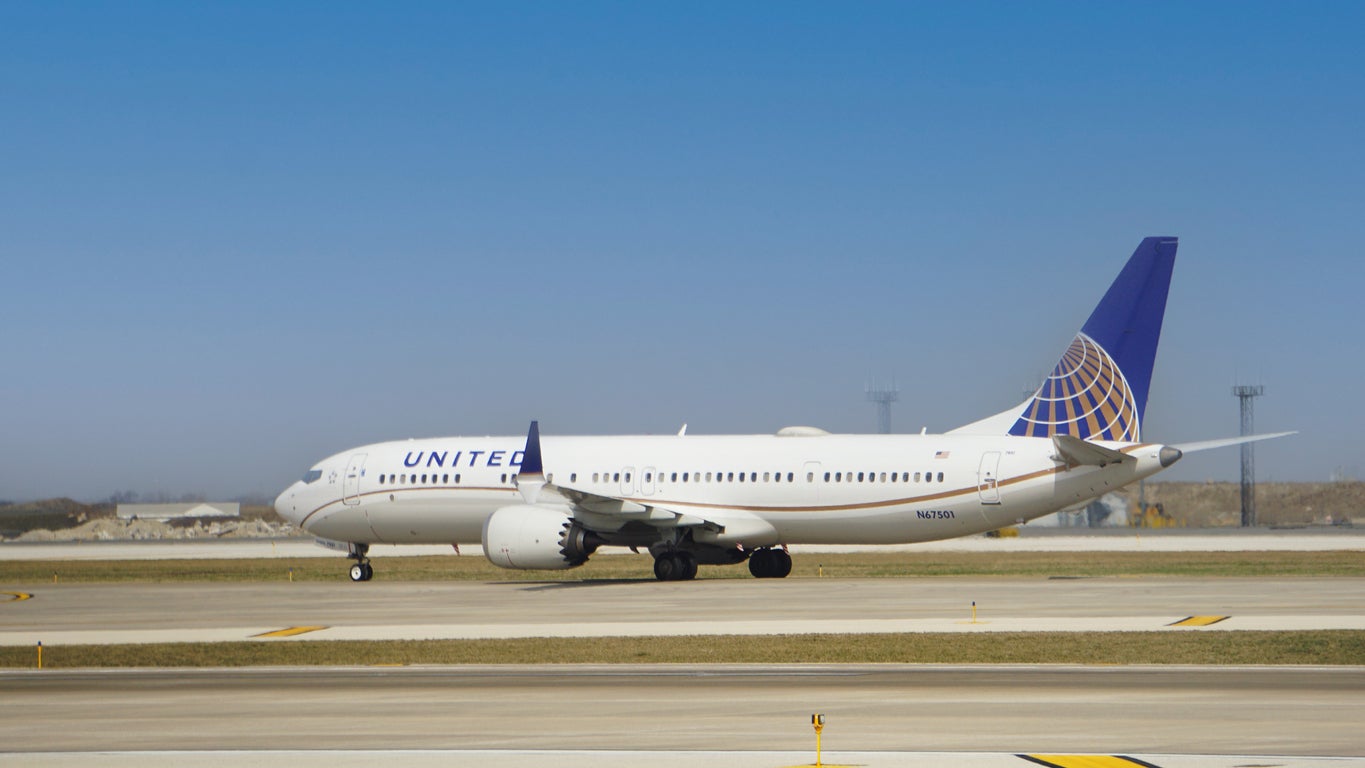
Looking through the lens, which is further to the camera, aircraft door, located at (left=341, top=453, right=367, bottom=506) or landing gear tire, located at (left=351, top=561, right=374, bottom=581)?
aircraft door, located at (left=341, top=453, right=367, bottom=506)

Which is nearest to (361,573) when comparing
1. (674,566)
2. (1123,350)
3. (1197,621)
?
(674,566)

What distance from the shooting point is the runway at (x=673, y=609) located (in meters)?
25.4

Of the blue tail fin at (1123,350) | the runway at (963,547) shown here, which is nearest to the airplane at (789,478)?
the blue tail fin at (1123,350)

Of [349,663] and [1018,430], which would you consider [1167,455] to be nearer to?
[1018,430]

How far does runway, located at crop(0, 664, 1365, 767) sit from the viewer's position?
13.5m

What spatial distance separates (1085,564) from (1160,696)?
106 feet

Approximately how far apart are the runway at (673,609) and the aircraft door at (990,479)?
1954 mm

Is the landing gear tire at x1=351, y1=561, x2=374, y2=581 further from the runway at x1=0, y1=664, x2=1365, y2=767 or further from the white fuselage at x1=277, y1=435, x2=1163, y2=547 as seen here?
the runway at x1=0, y1=664, x2=1365, y2=767

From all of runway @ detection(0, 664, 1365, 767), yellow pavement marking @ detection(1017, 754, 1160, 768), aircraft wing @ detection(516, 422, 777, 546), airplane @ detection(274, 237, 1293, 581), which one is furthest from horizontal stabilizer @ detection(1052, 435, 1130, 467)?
yellow pavement marking @ detection(1017, 754, 1160, 768)

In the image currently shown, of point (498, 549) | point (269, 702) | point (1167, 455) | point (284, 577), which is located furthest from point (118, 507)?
point (269, 702)

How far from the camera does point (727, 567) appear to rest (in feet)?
158

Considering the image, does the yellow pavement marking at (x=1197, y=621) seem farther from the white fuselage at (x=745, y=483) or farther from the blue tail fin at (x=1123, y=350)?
the blue tail fin at (x=1123, y=350)

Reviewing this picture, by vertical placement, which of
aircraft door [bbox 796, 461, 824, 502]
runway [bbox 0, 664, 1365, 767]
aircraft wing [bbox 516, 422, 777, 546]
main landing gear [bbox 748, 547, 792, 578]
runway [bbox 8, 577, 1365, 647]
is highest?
aircraft door [bbox 796, 461, 824, 502]

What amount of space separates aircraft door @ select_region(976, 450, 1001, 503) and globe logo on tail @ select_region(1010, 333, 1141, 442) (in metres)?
1.38
